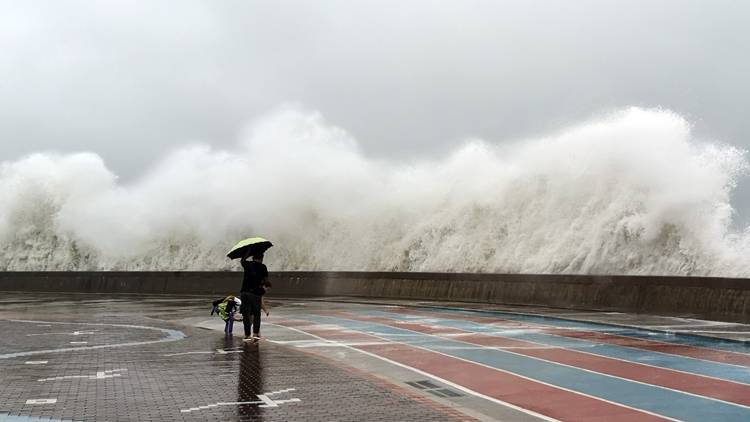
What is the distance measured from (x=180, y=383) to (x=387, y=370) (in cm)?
245

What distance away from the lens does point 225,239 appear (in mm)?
36906

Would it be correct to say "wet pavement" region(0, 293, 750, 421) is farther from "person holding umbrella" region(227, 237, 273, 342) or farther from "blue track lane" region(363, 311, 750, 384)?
"person holding umbrella" region(227, 237, 273, 342)

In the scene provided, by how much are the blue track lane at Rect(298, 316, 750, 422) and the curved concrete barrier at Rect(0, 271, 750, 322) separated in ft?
18.4

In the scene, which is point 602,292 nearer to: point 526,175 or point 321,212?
point 526,175

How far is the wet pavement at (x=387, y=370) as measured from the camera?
23.3 ft

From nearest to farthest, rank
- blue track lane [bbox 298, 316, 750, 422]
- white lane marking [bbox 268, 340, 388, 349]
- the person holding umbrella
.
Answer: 1. blue track lane [bbox 298, 316, 750, 422]
2. white lane marking [bbox 268, 340, 388, 349]
3. the person holding umbrella

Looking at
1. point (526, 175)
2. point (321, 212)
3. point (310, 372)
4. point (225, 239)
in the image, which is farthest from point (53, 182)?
point (310, 372)

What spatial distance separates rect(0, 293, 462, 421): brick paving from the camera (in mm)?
6883

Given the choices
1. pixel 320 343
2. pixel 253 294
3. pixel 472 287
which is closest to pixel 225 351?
pixel 320 343

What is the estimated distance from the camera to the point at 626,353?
1077cm

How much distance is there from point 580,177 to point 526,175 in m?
2.87

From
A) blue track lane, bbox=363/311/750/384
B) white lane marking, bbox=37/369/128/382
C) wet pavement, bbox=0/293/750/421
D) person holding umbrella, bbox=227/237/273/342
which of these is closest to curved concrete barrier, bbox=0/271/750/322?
wet pavement, bbox=0/293/750/421

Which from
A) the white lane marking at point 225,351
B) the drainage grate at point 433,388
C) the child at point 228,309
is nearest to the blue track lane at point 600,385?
the drainage grate at point 433,388

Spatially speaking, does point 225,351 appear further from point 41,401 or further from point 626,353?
point 626,353
